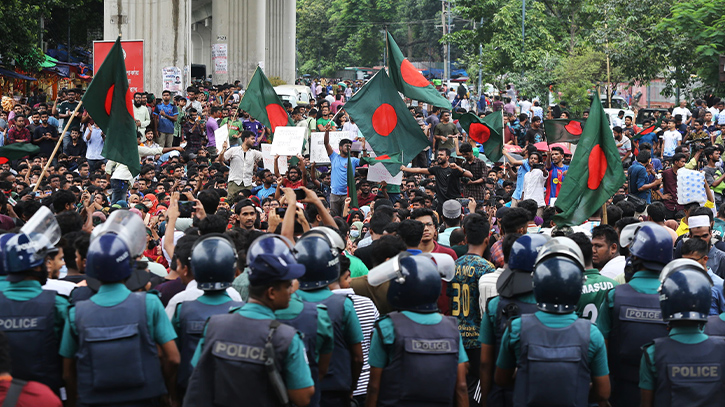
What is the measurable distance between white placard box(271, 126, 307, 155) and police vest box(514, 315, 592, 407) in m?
9.59

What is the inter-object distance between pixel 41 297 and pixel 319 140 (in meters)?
10.7

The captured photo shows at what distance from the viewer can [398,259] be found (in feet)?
16.9

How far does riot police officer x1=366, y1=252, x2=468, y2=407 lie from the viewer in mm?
5059

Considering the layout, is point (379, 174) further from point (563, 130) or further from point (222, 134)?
point (222, 134)

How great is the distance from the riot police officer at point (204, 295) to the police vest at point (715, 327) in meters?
2.72

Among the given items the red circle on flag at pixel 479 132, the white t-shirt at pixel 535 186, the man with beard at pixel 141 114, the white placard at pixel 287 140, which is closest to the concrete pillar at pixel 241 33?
the man with beard at pixel 141 114

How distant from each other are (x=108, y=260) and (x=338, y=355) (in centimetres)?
147

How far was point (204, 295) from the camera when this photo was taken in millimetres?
5254

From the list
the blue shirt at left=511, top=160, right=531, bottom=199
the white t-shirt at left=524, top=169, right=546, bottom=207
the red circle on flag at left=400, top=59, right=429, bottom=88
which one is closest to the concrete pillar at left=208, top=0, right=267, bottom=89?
the blue shirt at left=511, top=160, right=531, bottom=199

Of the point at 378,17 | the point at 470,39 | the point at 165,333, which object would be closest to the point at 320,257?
the point at 165,333

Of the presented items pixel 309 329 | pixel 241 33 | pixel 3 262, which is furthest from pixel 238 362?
pixel 241 33

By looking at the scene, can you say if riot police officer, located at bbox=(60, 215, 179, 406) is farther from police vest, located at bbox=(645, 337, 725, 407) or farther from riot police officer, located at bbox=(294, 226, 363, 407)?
police vest, located at bbox=(645, 337, 725, 407)

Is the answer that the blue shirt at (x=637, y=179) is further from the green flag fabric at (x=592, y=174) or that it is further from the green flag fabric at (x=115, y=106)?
the green flag fabric at (x=115, y=106)

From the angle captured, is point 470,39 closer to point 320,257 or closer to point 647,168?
point 647,168
